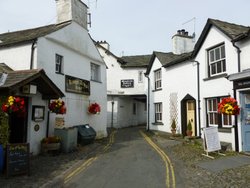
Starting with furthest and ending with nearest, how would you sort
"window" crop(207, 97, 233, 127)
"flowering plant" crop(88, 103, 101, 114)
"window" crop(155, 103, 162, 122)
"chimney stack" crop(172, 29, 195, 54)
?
"chimney stack" crop(172, 29, 195, 54) < "window" crop(155, 103, 162, 122) < "flowering plant" crop(88, 103, 101, 114) < "window" crop(207, 97, 233, 127)

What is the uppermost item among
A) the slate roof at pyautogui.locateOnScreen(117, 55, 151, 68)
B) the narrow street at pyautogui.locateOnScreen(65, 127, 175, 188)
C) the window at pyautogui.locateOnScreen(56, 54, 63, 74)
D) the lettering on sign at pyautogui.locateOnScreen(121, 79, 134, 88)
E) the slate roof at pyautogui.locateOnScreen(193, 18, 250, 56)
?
the slate roof at pyautogui.locateOnScreen(117, 55, 151, 68)

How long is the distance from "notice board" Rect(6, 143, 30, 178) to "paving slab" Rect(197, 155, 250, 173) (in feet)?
20.9

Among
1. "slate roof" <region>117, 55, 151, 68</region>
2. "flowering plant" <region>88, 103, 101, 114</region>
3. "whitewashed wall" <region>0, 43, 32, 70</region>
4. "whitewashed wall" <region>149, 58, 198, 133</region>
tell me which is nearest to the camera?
"whitewashed wall" <region>0, 43, 32, 70</region>

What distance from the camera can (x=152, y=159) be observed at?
1136cm

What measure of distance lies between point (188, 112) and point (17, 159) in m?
12.4

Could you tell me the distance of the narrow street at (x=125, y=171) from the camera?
7.71 metres

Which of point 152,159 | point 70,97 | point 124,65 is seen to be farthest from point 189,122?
point 124,65

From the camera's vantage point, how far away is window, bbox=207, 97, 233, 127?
14.1 metres

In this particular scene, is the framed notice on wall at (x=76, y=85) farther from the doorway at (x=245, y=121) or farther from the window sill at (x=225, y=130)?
the doorway at (x=245, y=121)

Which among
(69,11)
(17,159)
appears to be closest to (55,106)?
(17,159)

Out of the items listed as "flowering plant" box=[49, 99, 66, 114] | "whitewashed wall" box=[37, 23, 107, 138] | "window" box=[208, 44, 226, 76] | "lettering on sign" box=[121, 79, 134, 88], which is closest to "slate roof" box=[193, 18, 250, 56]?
"window" box=[208, 44, 226, 76]

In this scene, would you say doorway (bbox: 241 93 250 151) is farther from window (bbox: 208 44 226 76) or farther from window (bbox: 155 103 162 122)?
window (bbox: 155 103 162 122)

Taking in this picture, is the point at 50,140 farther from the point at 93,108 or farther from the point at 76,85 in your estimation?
the point at 93,108

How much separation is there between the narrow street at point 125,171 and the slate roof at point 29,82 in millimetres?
3730
